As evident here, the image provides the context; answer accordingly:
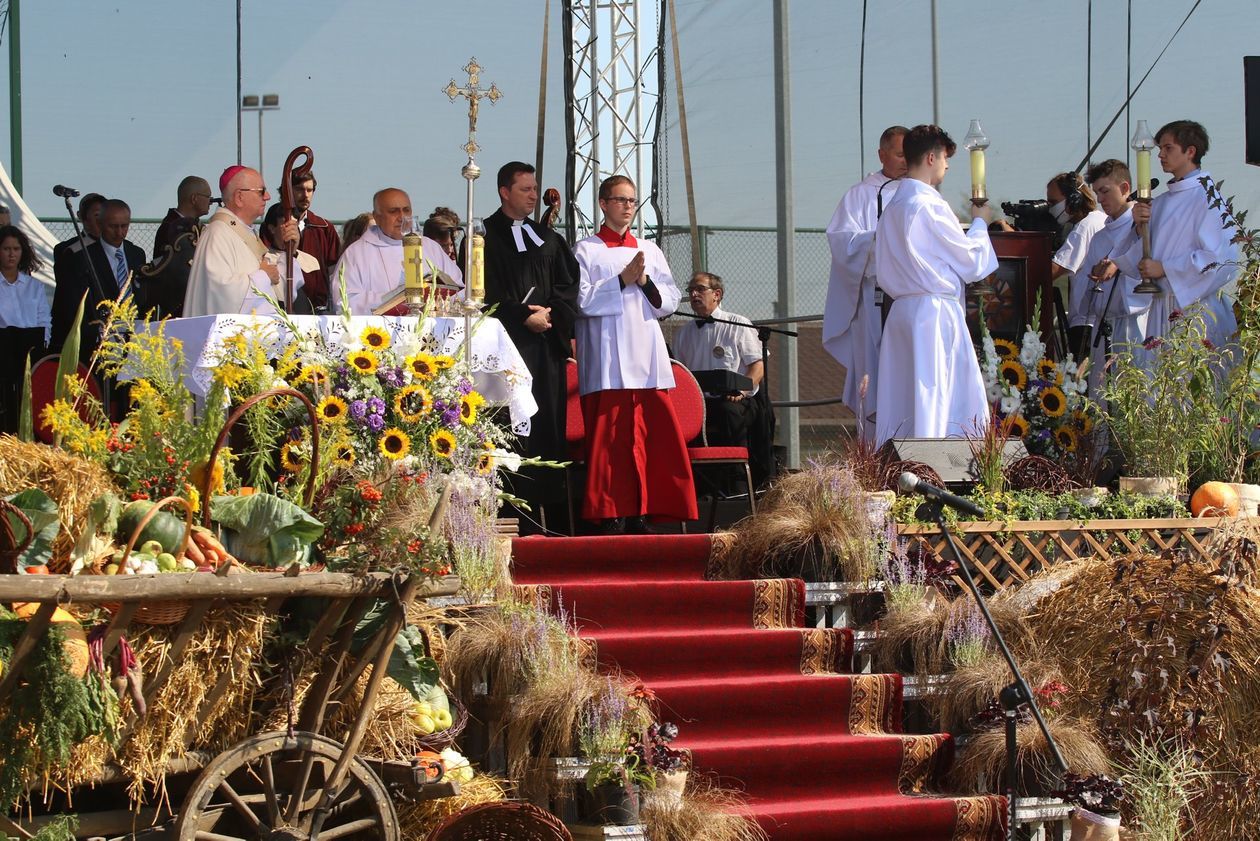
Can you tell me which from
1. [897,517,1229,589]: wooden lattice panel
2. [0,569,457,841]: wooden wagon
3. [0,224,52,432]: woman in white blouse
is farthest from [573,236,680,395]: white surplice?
[0,224,52,432]: woman in white blouse

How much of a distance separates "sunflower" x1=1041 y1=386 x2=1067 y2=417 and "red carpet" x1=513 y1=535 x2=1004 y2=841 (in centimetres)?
303

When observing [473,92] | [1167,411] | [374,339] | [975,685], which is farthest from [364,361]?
[1167,411]

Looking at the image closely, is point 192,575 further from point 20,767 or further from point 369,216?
point 369,216

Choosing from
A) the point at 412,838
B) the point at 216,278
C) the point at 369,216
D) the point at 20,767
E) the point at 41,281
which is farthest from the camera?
the point at 41,281

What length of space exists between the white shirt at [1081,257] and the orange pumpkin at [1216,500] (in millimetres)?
2701

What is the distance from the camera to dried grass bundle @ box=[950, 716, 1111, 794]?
23.6 feet

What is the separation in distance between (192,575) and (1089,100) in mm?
11473

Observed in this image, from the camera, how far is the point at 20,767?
4875 mm

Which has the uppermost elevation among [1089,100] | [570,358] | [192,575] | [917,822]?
[1089,100]

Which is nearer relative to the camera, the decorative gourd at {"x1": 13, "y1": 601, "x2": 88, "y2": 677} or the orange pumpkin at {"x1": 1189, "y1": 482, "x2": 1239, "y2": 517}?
the decorative gourd at {"x1": 13, "y1": 601, "x2": 88, "y2": 677}

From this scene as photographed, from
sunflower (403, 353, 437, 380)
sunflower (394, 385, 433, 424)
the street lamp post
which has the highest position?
the street lamp post

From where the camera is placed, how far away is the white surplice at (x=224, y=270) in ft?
29.0

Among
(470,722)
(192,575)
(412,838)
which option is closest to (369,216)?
(470,722)

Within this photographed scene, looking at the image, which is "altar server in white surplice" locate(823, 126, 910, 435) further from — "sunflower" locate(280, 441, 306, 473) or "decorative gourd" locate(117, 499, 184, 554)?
"decorative gourd" locate(117, 499, 184, 554)
